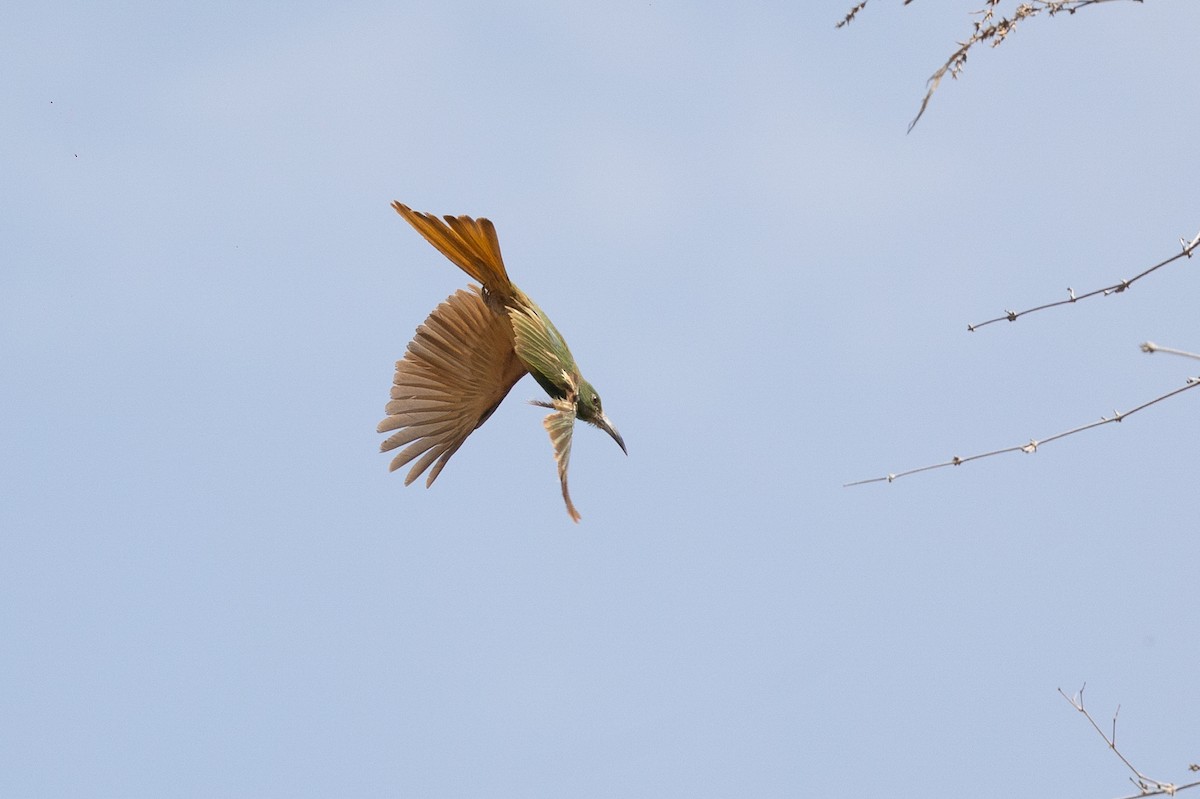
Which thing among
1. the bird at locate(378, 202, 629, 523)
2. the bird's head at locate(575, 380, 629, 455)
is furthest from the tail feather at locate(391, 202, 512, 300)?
the bird's head at locate(575, 380, 629, 455)

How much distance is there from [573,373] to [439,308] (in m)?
0.77

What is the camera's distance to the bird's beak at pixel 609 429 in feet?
22.5

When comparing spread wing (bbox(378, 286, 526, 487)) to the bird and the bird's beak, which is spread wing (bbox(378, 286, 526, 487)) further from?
the bird's beak

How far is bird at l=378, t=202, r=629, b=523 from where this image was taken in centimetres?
640

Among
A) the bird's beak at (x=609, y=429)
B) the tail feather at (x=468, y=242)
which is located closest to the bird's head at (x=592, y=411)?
the bird's beak at (x=609, y=429)

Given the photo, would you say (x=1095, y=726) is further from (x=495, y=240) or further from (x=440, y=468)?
(x=440, y=468)

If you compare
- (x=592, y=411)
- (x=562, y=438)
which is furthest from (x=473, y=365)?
(x=562, y=438)

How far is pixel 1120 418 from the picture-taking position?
3123mm

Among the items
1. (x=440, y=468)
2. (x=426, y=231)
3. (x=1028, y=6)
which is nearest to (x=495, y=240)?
(x=426, y=231)

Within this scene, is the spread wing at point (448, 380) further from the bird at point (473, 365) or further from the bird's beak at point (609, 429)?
the bird's beak at point (609, 429)

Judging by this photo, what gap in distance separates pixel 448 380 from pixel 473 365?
156mm

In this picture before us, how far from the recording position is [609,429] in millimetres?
6918

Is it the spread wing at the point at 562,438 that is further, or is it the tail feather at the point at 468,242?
the tail feather at the point at 468,242

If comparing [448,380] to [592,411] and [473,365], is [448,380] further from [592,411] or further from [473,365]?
[592,411]
